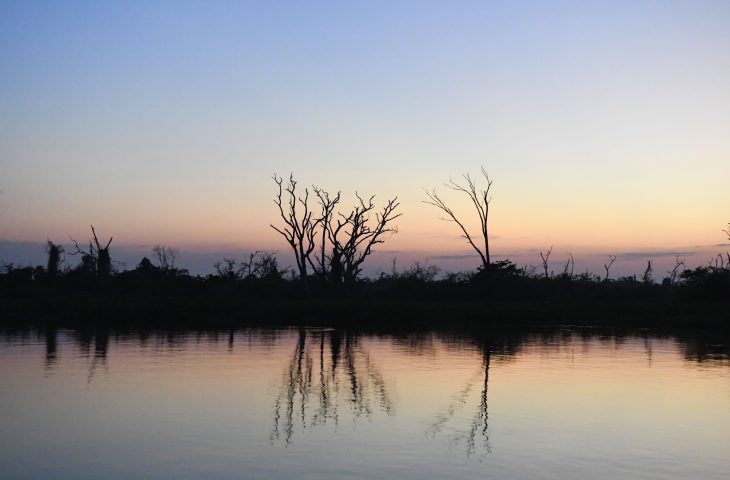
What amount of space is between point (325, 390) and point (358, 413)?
114 inches

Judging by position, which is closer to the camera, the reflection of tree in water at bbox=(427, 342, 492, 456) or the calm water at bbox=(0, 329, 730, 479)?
the calm water at bbox=(0, 329, 730, 479)

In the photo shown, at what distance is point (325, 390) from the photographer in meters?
17.5

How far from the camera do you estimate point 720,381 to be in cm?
1945

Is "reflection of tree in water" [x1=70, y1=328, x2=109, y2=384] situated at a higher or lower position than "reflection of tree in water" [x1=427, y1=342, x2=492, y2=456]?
higher

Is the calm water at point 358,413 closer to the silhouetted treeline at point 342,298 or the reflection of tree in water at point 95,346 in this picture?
the reflection of tree in water at point 95,346

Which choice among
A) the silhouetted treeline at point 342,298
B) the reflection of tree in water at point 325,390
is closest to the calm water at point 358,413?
the reflection of tree in water at point 325,390

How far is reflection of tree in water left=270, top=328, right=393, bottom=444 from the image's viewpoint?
1402cm

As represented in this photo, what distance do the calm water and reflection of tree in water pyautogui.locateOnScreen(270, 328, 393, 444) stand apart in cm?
5

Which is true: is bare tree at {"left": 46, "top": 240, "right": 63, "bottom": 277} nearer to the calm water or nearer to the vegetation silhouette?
the vegetation silhouette

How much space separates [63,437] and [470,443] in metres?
5.82

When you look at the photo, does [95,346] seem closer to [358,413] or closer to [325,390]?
[325,390]

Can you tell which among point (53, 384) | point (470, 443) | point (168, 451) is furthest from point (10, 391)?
point (470, 443)

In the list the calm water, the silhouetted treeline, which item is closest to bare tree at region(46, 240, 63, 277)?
the silhouetted treeline

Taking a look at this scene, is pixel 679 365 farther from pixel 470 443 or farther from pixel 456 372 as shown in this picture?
pixel 470 443
